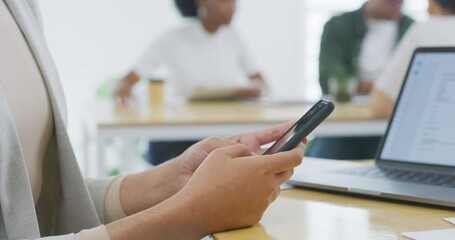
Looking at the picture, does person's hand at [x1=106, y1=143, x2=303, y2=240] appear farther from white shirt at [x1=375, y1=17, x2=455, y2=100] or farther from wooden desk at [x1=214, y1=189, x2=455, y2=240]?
white shirt at [x1=375, y1=17, x2=455, y2=100]

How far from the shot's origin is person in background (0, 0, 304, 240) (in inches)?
27.0

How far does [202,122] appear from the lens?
7.48 feet

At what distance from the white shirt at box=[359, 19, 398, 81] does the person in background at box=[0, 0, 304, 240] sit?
8.62ft

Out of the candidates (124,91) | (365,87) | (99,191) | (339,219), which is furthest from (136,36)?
(339,219)

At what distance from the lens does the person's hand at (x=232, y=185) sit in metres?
0.68

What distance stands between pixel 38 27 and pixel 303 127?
1.64 ft

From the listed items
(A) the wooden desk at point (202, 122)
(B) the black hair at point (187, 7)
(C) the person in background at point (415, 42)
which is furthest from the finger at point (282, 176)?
(B) the black hair at point (187, 7)

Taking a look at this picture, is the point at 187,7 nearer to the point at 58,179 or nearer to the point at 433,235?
the point at 58,179

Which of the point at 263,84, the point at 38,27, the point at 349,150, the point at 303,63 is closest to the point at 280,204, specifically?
the point at 38,27

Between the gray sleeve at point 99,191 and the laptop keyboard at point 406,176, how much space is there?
0.36m

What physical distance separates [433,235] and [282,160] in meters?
0.17

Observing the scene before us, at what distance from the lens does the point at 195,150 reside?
912mm

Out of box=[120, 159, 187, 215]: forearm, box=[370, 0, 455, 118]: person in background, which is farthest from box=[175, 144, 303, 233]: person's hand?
box=[370, 0, 455, 118]: person in background

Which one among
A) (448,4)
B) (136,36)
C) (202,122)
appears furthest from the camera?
(136,36)
